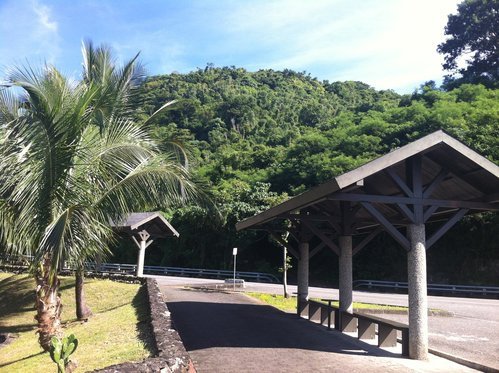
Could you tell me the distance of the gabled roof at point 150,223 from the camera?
22.4m

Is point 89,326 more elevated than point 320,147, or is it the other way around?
point 320,147

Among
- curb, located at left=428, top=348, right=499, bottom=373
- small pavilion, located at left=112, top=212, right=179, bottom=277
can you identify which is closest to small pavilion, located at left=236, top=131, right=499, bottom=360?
curb, located at left=428, top=348, right=499, bottom=373

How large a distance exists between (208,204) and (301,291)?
590 cm

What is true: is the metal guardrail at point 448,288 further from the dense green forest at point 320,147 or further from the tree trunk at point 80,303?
the tree trunk at point 80,303

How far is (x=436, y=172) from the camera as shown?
9.13 metres

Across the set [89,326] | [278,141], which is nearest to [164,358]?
[89,326]

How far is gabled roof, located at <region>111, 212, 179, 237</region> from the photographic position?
882 inches

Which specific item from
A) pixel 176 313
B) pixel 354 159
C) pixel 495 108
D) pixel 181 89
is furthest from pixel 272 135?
pixel 176 313

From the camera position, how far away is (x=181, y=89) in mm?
76688

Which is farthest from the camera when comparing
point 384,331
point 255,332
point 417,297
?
point 255,332

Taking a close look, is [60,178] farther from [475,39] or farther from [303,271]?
[475,39]

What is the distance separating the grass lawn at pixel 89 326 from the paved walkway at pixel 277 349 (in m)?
1.07

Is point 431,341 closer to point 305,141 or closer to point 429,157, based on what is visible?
point 429,157

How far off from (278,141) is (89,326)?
5371 cm
